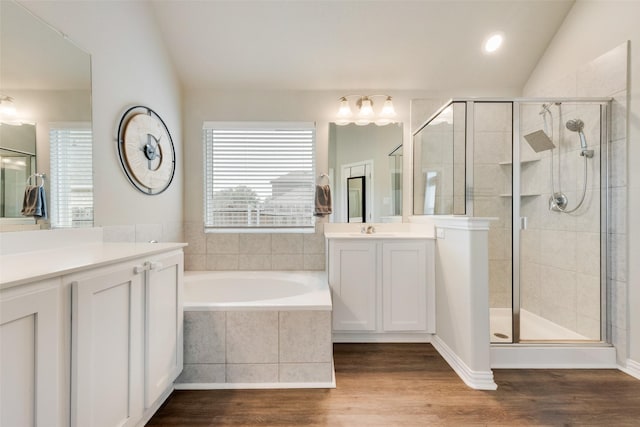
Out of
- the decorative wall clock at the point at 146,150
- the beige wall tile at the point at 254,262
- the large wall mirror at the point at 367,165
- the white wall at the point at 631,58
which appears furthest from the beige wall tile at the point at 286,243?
the white wall at the point at 631,58

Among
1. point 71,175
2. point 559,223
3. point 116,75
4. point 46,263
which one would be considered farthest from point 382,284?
point 116,75

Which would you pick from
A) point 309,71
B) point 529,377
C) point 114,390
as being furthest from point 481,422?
point 309,71

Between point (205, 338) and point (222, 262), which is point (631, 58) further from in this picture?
point (222, 262)

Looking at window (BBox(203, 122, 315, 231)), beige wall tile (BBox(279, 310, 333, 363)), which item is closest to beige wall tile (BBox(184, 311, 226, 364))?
beige wall tile (BBox(279, 310, 333, 363))

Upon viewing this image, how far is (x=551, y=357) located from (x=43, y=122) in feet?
10.7

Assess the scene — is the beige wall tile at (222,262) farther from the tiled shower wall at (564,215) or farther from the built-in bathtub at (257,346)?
the tiled shower wall at (564,215)

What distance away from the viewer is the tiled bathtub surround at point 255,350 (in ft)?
5.86

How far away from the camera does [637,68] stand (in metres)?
1.92

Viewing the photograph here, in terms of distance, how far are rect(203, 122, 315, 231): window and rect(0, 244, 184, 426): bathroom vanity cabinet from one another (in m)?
1.39

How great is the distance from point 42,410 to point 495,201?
2699mm

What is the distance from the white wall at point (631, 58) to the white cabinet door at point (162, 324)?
2.86 m

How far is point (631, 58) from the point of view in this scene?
195 centimetres

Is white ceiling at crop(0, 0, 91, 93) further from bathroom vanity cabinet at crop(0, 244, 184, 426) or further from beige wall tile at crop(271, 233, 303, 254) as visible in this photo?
beige wall tile at crop(271, 233, 303, 254)

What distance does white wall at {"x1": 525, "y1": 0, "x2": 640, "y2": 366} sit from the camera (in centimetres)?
191
